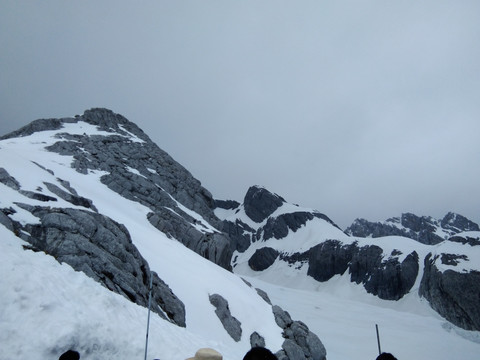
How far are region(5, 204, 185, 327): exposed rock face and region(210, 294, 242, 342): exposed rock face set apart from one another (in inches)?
164

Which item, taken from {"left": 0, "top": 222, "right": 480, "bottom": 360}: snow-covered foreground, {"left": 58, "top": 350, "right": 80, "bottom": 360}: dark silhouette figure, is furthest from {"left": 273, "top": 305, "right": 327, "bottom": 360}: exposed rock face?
{"left": 58, "top": 350, "right": 80, "bottom": 360}: dark silhouette figure

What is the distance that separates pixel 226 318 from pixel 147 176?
158 ft

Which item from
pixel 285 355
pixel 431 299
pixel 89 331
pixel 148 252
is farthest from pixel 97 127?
pixel 431 299

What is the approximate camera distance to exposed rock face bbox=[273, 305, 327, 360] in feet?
83.1

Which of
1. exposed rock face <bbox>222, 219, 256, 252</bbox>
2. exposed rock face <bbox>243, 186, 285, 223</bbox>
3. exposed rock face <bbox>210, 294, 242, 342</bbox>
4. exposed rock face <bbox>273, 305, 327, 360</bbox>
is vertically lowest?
exposed rock face <bbox>273, 305, 327, 360</bbox>

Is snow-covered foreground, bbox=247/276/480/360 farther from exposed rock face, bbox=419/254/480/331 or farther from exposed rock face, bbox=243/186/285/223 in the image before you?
exposed rock face, bbox=243/186/285/223

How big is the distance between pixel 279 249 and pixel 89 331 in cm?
14511

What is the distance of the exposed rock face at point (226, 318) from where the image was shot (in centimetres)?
2343

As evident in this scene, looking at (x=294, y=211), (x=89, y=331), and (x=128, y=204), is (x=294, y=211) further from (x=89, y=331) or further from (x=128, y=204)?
(x=89, y=331)

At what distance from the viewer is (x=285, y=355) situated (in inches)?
961

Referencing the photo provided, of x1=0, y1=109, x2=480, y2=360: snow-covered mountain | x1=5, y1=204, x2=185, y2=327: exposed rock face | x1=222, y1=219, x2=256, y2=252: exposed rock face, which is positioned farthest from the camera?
→ x1=222, y1=219, x2=256, y2=252: exposed rock face

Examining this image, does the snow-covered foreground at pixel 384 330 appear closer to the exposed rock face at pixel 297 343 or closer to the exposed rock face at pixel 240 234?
the exposed rock face at pixel 297 343

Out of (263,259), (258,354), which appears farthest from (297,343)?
(263,259)

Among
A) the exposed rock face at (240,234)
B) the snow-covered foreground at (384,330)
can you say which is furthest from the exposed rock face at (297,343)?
the exposed rock face at (240,234)
